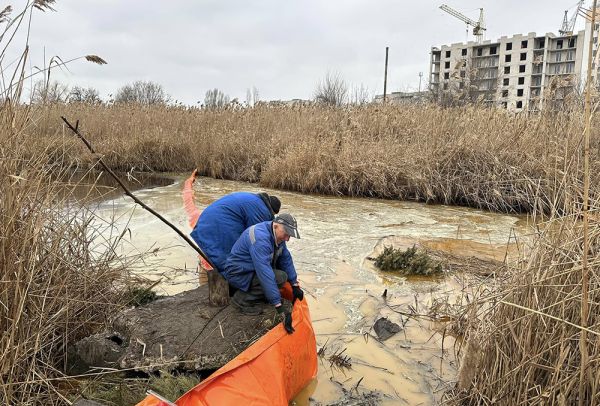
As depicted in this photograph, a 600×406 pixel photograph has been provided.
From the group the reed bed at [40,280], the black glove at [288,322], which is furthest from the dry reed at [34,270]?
the black glove at [288,322]

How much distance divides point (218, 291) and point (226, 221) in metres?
0.99

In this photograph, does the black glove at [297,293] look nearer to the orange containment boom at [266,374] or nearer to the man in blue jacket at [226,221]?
the orange containment boom at [266,374]

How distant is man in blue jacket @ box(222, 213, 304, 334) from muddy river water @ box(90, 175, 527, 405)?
0.64m

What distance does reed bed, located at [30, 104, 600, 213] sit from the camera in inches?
394

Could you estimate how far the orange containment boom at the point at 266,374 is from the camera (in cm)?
232

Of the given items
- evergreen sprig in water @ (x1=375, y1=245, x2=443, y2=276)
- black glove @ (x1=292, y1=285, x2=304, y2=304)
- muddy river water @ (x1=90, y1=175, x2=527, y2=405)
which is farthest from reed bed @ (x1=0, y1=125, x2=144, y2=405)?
evergreen sprig in water @ (x1=375, y1=245, x2=443, y2=276)

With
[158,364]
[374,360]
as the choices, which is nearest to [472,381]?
[374,360]

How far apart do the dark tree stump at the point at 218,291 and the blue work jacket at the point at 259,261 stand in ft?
0.49

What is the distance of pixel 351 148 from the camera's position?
35.4 ft

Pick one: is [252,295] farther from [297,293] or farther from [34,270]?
[34,270]

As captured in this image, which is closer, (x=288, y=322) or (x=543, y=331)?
(x=543, y=331)

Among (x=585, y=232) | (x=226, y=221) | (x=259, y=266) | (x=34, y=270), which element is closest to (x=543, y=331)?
(x=585, y=232)

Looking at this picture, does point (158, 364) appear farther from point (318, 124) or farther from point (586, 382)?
point (318, 124)

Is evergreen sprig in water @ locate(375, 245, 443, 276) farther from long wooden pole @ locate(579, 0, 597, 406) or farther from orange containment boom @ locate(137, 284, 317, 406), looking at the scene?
long wooden pole @ locate(579, 0, 597, 406)
